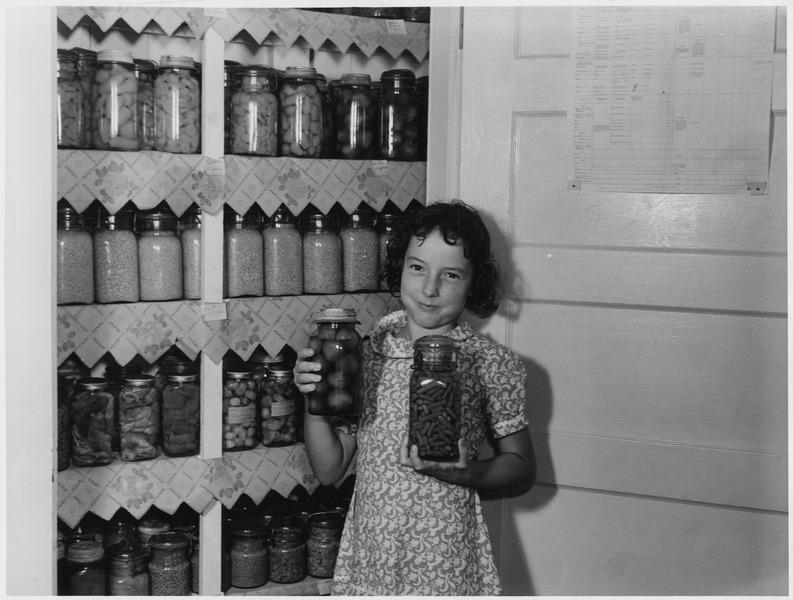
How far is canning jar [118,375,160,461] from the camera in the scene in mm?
1920

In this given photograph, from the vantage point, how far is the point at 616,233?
6.42 feet

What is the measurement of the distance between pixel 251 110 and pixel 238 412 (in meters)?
0.68

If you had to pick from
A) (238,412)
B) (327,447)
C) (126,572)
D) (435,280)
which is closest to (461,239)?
(435,280)

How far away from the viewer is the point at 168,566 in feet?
6.56

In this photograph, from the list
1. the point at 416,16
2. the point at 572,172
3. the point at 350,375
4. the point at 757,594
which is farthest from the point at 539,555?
the point at 416,16

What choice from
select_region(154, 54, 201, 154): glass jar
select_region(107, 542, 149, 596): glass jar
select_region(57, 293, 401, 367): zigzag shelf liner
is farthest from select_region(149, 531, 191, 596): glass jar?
select_region(154, 54, 201, 154): glass jar

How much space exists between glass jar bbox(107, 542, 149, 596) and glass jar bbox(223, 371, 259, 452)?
0.30 metres

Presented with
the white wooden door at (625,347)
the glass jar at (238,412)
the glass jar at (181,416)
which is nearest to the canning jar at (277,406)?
the glass jar at (238,412)

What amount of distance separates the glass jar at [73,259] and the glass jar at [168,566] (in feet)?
1.87

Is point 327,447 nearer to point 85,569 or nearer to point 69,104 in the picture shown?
point 85,569

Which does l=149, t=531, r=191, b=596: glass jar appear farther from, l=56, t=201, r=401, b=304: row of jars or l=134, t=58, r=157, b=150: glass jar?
l=134, t=58, r=157, b=150: glass jar

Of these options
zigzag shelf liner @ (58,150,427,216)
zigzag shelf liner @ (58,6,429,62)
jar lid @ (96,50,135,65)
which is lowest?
zigzag shelf liner @ (58,150,427,216)

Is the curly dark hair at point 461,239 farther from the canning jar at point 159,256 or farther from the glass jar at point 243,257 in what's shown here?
the canning jar at point 159,256

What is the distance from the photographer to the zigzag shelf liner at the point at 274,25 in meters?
1.88
